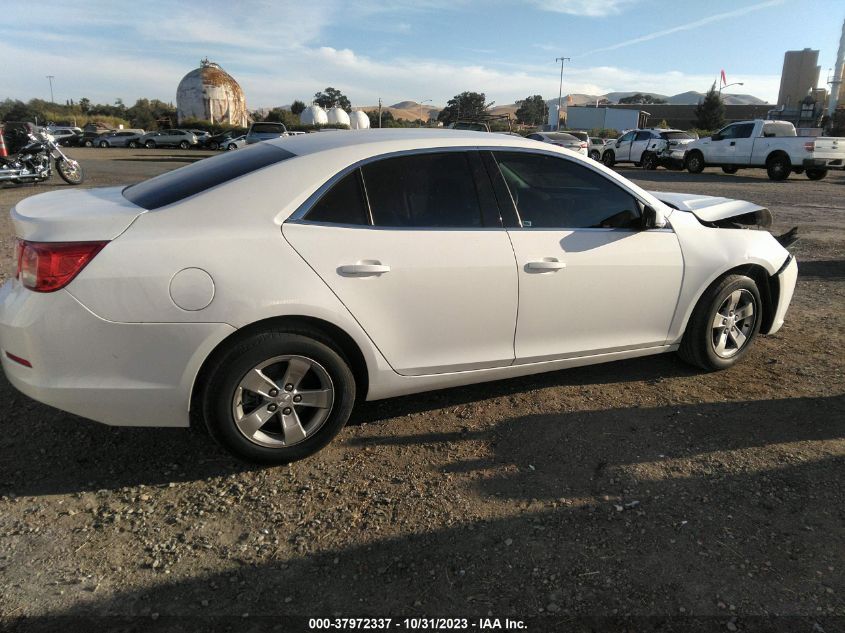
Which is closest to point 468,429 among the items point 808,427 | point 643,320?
point 643,320

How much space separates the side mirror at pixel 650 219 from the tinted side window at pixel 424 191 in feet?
3.62

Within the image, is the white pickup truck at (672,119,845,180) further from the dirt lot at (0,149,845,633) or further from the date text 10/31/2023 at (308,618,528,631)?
the date text 10/31/2023 at (308,618,528,631)

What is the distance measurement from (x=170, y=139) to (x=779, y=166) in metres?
43.3

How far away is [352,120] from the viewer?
73438 millimetres

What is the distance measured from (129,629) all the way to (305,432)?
1.19m

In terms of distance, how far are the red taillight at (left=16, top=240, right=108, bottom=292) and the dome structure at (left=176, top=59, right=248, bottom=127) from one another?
2825 inches

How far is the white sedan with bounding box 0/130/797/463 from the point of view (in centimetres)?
273

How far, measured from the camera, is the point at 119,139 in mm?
49219

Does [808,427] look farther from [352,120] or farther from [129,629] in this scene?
[352,120]

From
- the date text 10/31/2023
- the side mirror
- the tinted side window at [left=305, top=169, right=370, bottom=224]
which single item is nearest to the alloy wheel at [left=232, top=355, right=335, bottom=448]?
the tinted side window at [left=305, top=169, right=370, bottom=224]

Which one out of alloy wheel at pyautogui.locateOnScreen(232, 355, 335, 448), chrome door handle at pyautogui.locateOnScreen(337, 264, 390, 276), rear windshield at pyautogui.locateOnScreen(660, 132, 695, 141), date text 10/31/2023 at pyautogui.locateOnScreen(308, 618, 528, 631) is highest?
rear windshield at pyautogui.locateOnScreen(660, 132, 695, 141)

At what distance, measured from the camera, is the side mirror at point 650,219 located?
12.5 feet

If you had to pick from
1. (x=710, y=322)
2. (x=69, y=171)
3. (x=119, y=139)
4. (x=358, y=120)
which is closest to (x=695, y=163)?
(x=69, y=171)

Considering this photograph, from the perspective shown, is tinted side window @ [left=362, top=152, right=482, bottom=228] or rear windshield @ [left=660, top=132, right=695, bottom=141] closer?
tinted side window @ [left=362, top=152, right=482, bottom=228]
